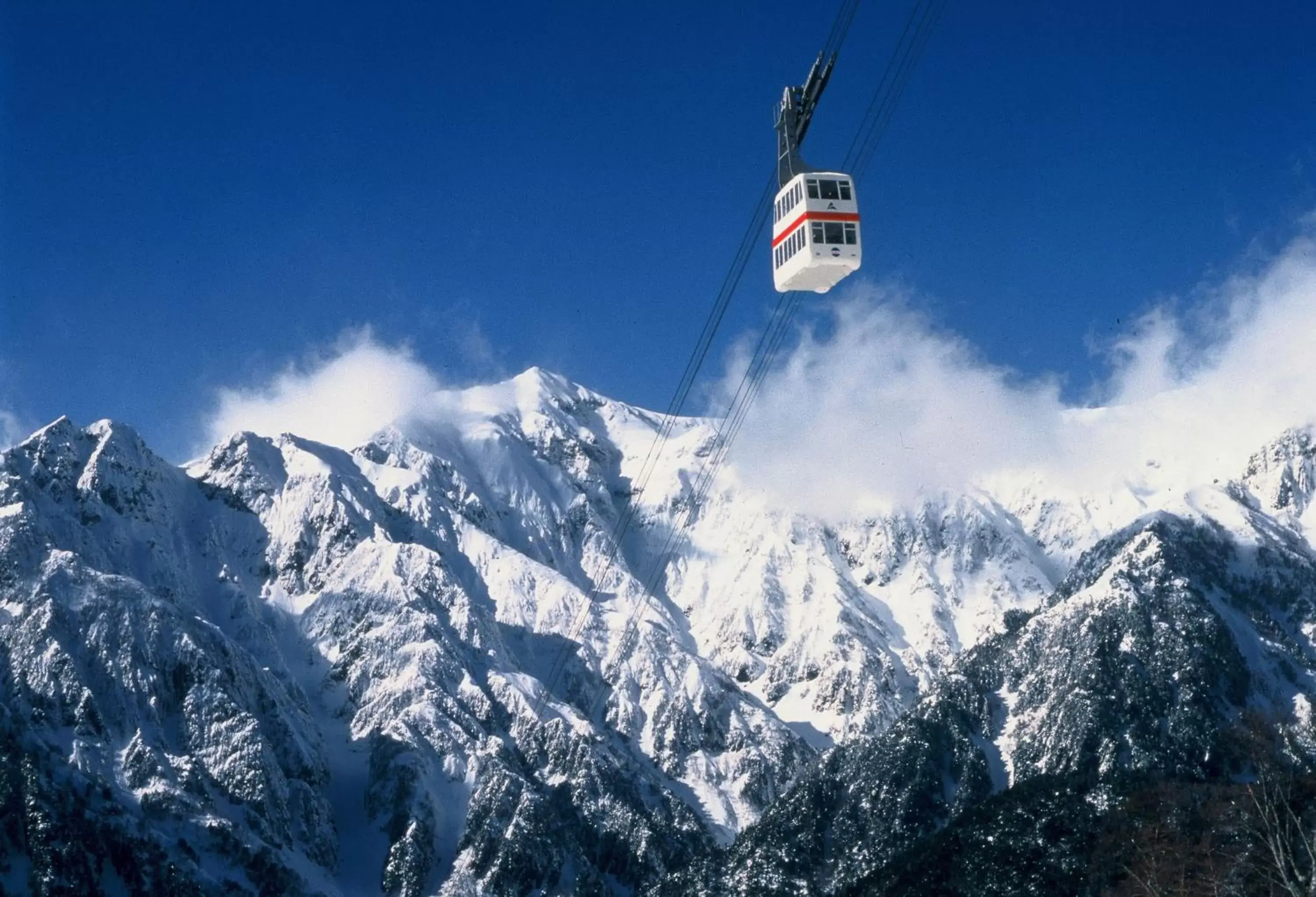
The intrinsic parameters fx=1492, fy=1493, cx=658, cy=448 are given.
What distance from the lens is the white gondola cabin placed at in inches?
2315

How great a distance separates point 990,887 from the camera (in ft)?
590

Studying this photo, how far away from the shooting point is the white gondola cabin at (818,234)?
2315 inches

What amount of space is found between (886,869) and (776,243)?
153693mm

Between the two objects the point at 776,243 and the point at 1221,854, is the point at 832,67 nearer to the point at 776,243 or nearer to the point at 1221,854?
the point at 776,243

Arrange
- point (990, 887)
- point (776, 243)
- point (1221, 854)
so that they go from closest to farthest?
point (776, 243) → point (1221, 854) → point (990, 887)

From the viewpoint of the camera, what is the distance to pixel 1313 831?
7450 centimetres

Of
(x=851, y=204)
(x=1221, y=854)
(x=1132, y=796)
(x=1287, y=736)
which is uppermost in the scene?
(x=1132, y=796)

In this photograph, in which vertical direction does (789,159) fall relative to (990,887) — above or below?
below

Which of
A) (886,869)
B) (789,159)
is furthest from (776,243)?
(886,869)

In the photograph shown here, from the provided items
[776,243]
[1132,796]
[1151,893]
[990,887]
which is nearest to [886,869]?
[990,887]

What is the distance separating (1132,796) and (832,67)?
15078cm

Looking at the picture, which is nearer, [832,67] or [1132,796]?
[832,67]

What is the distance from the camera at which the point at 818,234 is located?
193ft

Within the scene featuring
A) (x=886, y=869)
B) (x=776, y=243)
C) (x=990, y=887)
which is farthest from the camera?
(x=886, y=869)
